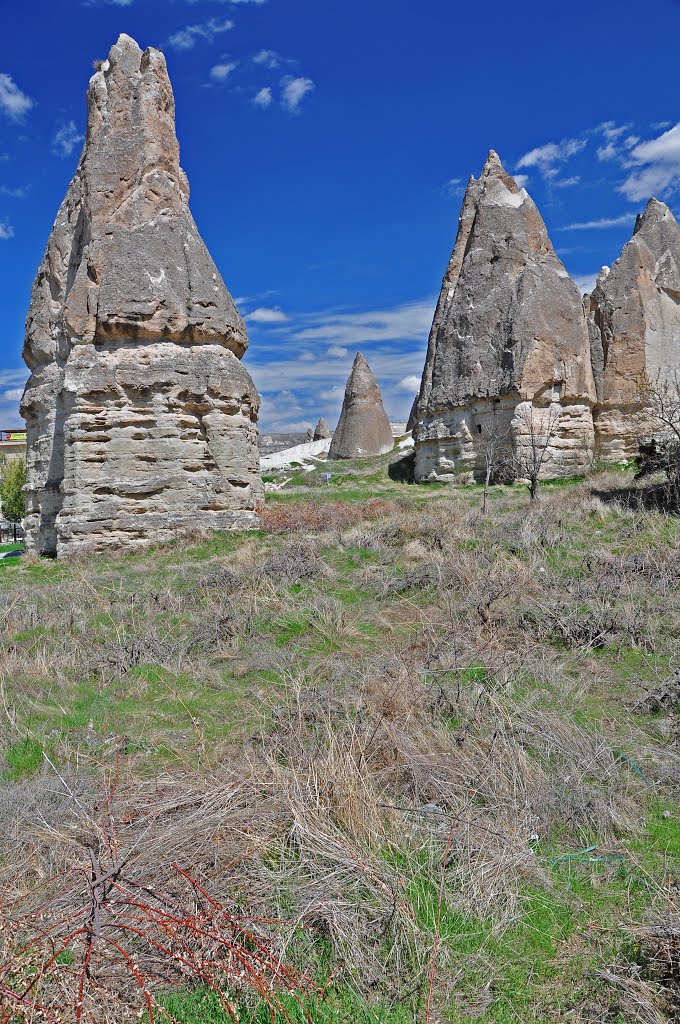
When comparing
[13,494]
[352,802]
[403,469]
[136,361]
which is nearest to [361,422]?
[403,469]

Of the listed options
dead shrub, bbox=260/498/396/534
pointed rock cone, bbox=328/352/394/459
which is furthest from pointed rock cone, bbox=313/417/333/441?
dead shrub, bbox=260/498/396/534

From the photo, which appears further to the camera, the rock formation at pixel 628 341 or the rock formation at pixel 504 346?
the rock formation at pixel 628 341

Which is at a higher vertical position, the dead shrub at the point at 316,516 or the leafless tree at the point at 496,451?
the leafless tree at the point at 496,451

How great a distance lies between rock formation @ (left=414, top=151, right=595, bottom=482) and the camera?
15383mm

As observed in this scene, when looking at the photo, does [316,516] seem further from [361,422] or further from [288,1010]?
[361,422]

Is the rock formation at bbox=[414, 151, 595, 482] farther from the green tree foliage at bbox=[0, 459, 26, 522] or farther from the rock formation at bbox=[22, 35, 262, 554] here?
the green tree foliage at bbox=[0, 459, 26, 522]

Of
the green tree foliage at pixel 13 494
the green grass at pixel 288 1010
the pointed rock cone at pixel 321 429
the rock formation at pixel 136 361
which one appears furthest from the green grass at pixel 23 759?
the pointed rock cone at pixel 321 429

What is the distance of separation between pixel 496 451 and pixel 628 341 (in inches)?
194

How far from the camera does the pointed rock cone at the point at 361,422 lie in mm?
25812

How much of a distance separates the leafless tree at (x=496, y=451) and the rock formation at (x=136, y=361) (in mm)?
6010

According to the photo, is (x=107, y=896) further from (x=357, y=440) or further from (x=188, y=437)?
(x=357, y=440)

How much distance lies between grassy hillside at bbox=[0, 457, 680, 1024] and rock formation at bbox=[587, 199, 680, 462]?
11120 mm

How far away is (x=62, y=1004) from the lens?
202 cm

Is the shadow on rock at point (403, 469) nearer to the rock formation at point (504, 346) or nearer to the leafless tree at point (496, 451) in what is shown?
the rock formation at point (504, 346)
